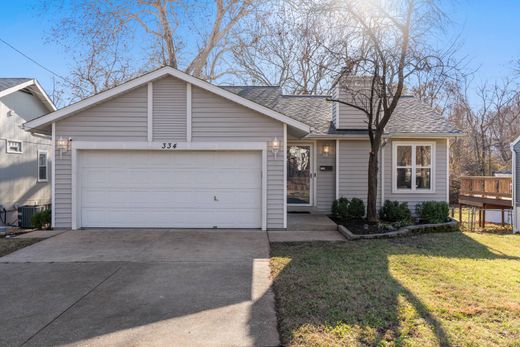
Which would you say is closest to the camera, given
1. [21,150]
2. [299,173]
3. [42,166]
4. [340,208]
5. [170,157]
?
[170,157]

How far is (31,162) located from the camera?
549 inches

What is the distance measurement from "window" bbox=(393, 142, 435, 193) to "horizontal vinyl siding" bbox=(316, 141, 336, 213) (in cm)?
189

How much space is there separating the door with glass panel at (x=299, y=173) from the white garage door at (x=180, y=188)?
255 cm

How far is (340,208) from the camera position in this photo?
399 inches

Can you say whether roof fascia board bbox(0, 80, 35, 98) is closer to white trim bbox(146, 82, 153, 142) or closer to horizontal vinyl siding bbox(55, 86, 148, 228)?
horizontal vinyl siding bbox(55, 86, 148, 228)

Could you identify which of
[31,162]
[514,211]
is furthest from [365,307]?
[31,162]

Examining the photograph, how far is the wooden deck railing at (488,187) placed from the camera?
12.7m

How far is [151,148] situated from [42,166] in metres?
9.26

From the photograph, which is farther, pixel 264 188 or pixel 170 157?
pixel 170 157

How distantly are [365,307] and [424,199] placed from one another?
7.77 metres

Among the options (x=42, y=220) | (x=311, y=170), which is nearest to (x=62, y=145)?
(x=42, y=220)

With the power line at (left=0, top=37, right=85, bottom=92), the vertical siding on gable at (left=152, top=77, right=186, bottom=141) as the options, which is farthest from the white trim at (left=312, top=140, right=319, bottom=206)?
the power line at (left=0, top=37, right=85, bottom=92)

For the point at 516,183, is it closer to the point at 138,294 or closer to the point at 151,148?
the point at 151,148

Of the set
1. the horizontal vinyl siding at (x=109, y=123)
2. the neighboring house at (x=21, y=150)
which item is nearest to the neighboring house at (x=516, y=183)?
the horizontal vinyl siding at (x=109, y=123)
